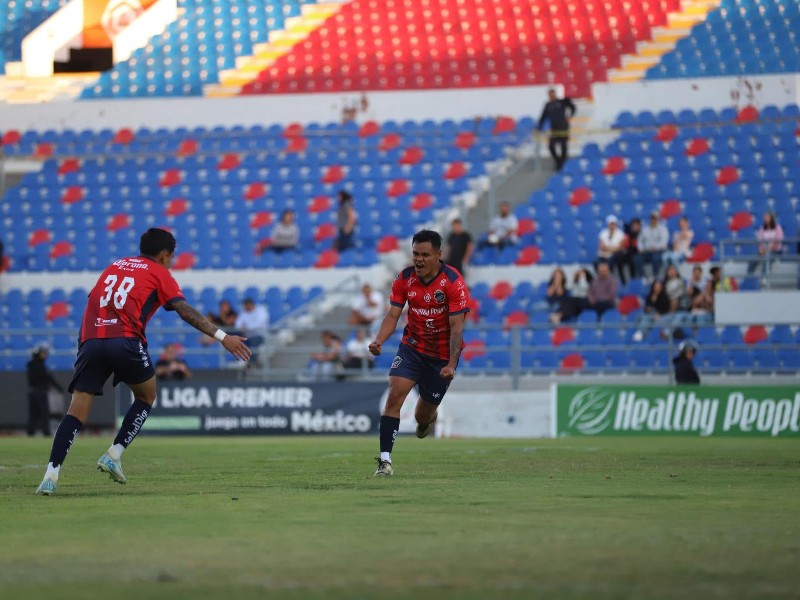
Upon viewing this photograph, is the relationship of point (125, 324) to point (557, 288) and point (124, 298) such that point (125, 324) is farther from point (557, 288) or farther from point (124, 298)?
point (557, 288)

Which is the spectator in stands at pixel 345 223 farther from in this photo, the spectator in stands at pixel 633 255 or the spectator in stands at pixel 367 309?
the spectator in stands at pixel 633 255

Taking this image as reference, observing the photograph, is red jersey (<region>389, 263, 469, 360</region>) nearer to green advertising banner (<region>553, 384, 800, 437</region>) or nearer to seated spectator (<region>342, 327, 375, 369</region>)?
green advertising banner (<region>553, 384, 800, 437</region>)

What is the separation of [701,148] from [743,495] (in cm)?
2186

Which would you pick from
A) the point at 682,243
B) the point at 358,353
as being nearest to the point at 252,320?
the point at 358,353

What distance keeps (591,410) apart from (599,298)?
3294 millimetres

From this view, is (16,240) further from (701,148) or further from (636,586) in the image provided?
(636,586)

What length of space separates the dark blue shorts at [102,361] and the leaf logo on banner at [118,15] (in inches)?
1212

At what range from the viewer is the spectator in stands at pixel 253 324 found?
25672 mm

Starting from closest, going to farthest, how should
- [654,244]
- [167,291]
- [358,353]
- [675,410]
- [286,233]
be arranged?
1. [167,291]
2. [675,410]
3. [358,353]
4. [654,244]
5. [286,233]

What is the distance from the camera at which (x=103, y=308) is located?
411 inches

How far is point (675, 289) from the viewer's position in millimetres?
25484

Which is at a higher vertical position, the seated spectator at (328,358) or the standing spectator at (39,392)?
the seated spectator at (328,358)

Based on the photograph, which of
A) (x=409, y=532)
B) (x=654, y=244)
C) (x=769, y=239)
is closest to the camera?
(x=409, y=532)

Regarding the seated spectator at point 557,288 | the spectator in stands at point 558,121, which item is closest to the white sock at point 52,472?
the seated spectator at point 557,288
